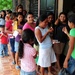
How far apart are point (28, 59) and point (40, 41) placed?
762mm

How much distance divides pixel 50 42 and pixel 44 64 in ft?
1.31

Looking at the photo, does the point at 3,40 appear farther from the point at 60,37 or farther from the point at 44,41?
the point at 44,41

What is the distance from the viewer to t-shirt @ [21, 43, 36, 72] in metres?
2.51

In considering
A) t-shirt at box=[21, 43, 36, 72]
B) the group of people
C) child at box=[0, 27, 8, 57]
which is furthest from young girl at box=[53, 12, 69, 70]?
child at box=[0, 27, 8, 57]

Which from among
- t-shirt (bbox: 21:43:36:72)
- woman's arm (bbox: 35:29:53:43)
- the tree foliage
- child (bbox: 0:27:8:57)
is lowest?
child (bbox: 0:27:8:57)

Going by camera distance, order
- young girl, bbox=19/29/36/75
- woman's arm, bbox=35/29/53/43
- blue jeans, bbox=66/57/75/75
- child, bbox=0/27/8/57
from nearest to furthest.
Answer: young girl, bbox=19/29/36/75 < blue jeans, bbox=66/57/75/75 < woman's arm, bbox=35/29/53/43 < child, bbox=0/27/8/57

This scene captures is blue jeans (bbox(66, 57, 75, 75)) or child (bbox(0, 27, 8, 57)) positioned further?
child (bbox(0, 27, 8, 57))

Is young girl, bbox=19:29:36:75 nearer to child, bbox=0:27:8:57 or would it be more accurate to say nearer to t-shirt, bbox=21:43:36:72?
t-shirt, bbox=21:43:36:72

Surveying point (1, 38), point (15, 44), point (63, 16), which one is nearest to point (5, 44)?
point (1, 38)

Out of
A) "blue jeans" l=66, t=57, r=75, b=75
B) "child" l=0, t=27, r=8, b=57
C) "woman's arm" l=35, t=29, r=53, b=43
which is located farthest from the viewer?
"child" l=0, t=27, r=8, b=57

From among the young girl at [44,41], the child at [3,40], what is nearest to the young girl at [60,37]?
the young girl at [44,41]

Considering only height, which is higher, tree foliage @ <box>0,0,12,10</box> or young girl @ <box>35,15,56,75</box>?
tree foliage @ <box>0,0,12,10</box>

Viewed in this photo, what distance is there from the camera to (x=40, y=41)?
3244 millimetres

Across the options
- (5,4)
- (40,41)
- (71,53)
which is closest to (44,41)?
(40,41)
